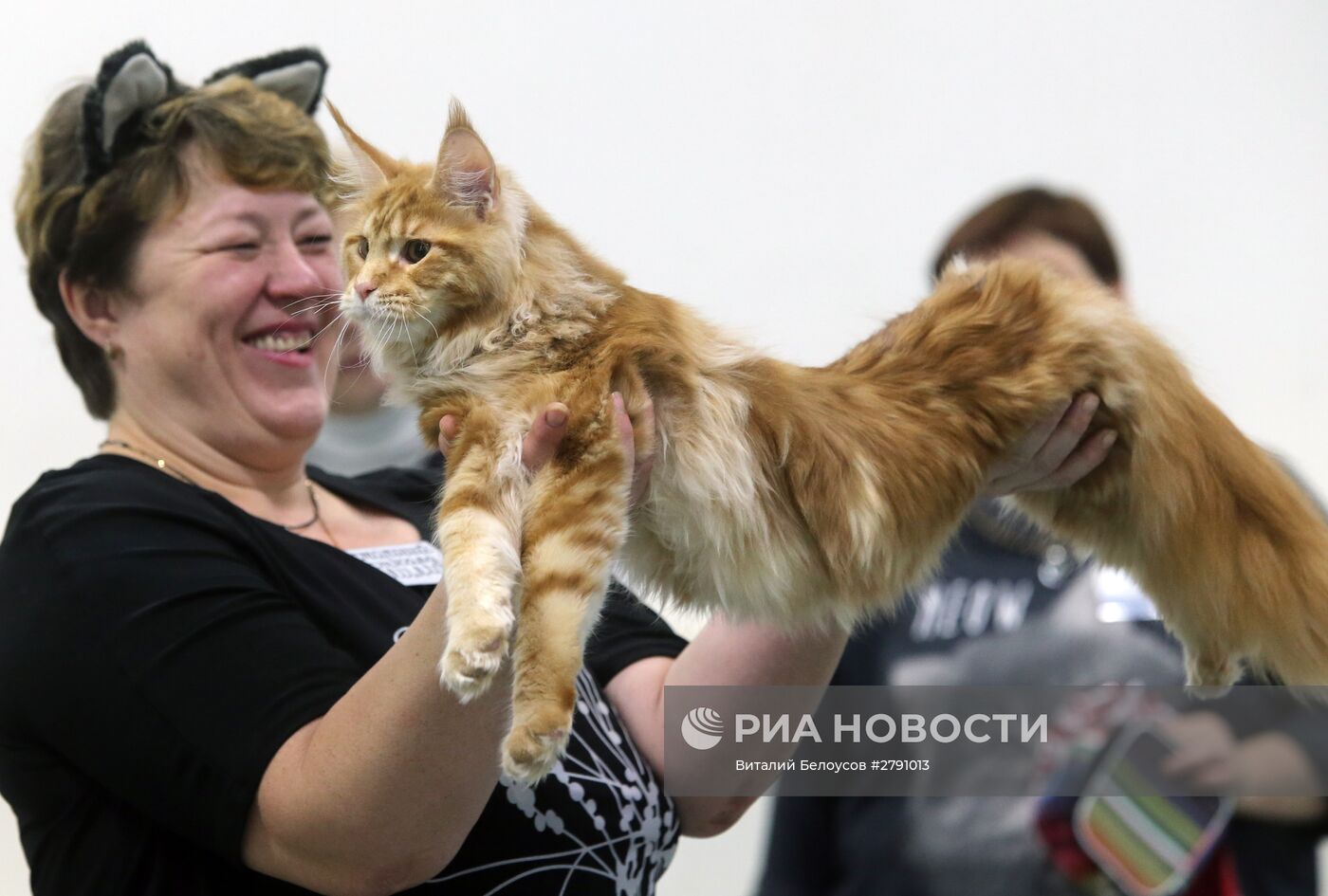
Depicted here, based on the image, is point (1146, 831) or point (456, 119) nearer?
point (456, 119)

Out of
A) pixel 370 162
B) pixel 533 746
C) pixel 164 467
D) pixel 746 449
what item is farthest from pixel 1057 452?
pixel 164 467

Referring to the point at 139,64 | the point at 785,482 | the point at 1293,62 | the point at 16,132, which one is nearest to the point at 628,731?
the point at 785,482

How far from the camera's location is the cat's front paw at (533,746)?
36.1 inches

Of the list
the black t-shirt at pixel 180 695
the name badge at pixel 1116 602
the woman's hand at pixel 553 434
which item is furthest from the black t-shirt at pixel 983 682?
the woman's hand at pixel 553 434

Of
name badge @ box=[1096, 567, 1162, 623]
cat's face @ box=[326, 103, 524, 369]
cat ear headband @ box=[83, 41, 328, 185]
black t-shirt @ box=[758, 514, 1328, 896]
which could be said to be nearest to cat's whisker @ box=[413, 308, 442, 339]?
cat's face @ box=[326, 103, 524, 369]

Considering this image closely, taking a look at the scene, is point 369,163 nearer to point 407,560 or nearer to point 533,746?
point 407,560

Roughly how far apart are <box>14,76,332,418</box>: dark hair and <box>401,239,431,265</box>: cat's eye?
1.11 ft

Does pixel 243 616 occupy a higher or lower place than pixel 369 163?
lower

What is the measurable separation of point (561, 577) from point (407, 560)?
0.53 m

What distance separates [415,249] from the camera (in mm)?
1144

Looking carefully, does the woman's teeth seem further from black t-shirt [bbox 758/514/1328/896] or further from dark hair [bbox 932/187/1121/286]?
dark hair [bbox 932/187/1121/286]

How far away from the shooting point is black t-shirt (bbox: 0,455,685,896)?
1.07 m

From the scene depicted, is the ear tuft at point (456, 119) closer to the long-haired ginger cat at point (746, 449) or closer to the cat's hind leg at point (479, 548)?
the long-haired ginger cat at point (746, 449)

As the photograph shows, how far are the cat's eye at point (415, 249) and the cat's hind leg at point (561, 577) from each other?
0.25 metres
